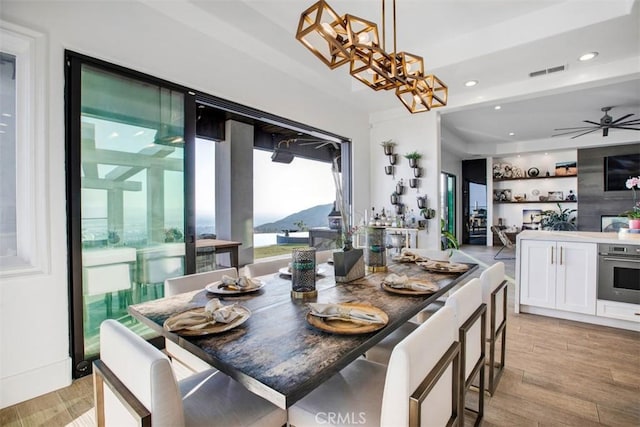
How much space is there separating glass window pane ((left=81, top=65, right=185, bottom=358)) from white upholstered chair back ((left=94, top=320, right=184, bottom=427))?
61.7 inches

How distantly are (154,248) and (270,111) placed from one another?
205cm

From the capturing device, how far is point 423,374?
3.17 ft

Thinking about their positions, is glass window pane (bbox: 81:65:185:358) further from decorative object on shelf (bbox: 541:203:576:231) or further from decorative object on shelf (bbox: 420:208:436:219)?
decorative object on shelf (bbox: 541:203:576:231)

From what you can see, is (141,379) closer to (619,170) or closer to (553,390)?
(553,390)

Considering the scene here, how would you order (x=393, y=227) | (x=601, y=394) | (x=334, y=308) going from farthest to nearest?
(x=393, y=227) → (x=601, y=394) → (x=334, y=308)

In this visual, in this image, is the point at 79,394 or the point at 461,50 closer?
the point at 79,394

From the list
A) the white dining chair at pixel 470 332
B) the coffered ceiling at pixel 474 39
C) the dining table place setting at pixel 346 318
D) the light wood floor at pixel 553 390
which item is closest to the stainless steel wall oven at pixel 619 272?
the light wood floor at pixel 553 390

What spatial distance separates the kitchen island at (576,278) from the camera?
2.99 metres

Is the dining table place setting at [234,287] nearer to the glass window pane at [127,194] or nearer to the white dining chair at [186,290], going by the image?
the white dining chair at [186,290]

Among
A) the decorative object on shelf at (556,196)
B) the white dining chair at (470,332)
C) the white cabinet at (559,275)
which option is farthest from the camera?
the decorative object on shelf at (556,196)

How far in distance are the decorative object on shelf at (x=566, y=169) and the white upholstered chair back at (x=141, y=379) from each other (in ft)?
36.2

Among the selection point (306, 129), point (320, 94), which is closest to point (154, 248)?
point (306, 129)

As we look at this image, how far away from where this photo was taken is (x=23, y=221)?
6.69 ft

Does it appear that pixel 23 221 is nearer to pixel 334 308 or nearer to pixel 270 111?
pixel 334 308
